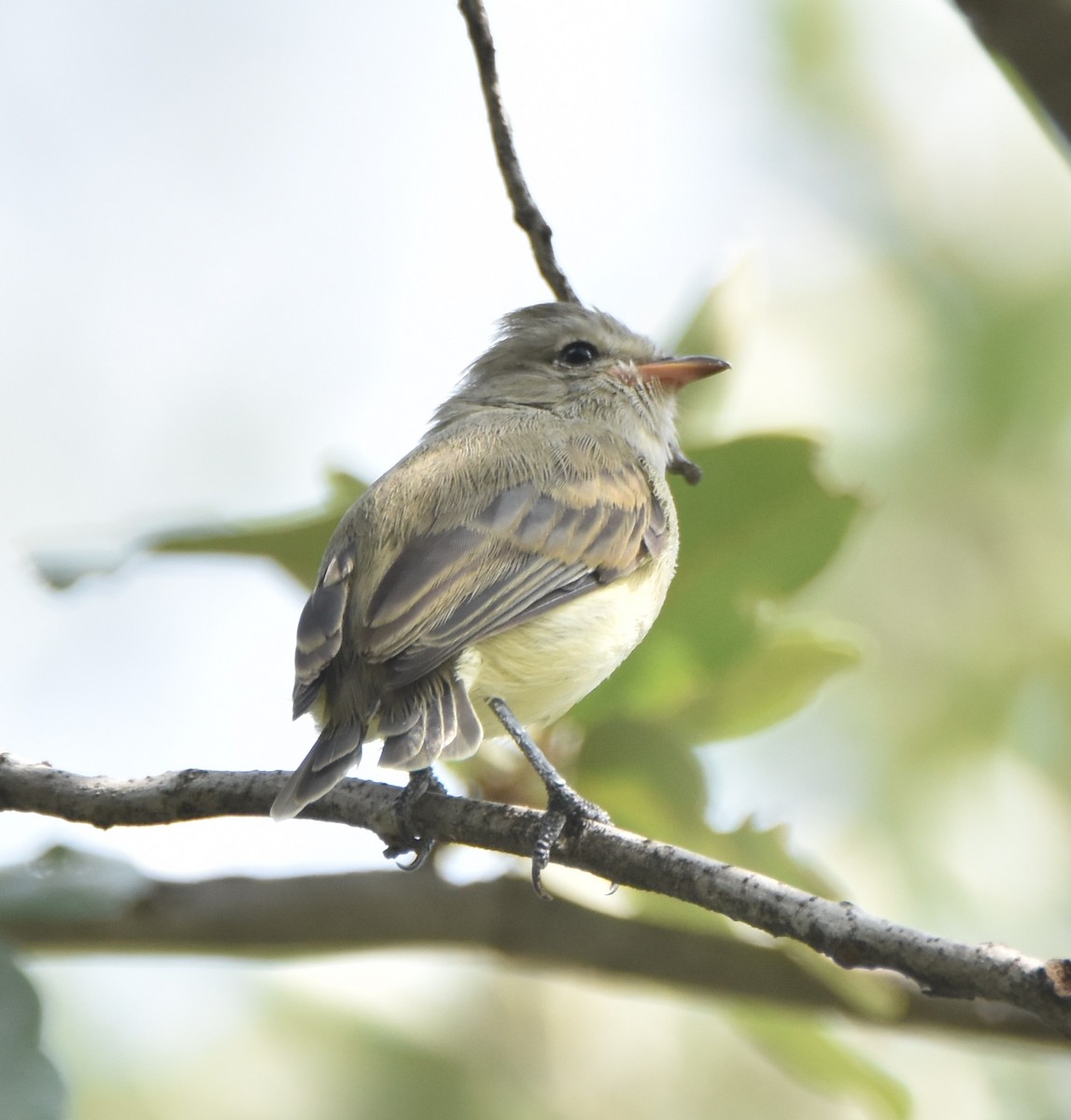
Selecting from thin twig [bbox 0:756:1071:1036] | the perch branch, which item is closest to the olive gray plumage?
thin twig [bbox 0:756:1071:1036]

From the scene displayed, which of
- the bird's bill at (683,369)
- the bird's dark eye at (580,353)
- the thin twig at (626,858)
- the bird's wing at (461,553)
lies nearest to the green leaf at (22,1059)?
the thin twig at (626,858)

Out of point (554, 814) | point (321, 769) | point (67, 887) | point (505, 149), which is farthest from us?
point (505, 149)

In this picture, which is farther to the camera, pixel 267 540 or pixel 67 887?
pixel 267 540

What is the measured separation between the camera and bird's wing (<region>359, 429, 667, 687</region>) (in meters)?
3.35

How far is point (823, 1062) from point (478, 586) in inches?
55.1

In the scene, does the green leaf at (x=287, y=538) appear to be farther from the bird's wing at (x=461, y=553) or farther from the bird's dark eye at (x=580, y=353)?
the bird's dark eye at (x=580, y=353)

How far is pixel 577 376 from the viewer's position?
5023 mm

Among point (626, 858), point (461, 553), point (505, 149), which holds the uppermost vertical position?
point (505, 149)

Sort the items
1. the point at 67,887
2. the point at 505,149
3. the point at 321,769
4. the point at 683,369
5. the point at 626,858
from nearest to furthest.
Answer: the point at 626,858 < the point at 321,769 < the point at 67,887 < the point at 505,149 < the point at 683,369

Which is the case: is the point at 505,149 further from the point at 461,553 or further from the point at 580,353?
the point at 580,353

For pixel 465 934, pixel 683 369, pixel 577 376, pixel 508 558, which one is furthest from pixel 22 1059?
pixel 577 376

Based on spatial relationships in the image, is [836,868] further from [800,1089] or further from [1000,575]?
[1000,575]

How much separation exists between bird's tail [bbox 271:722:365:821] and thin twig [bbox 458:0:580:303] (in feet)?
3.98

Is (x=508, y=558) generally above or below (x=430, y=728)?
above
